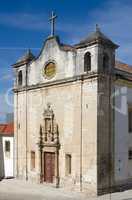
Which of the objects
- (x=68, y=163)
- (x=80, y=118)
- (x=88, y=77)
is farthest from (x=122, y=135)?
(x=88, y=77)

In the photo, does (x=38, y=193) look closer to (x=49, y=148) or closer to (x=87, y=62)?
(x=49, y=148)

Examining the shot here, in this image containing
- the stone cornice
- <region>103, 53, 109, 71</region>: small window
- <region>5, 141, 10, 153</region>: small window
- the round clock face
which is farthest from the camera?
<region>5, 141, 10, 153</region>: small window

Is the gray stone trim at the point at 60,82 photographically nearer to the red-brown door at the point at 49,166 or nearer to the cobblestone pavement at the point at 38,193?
the red-brown door at the point at 49,166

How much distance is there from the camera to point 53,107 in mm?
24672

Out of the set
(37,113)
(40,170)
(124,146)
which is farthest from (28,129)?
(124,146)

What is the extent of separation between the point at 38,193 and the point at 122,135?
6.39 m

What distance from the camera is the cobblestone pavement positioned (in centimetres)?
2100

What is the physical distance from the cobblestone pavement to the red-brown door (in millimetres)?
662

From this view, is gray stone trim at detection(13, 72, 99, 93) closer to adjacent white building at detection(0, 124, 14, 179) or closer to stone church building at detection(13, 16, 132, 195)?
stone church building at detection(13, 16, 132, 195)

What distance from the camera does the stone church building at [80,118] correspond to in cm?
2153

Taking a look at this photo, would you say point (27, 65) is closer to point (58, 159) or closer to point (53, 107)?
point (53, 107)

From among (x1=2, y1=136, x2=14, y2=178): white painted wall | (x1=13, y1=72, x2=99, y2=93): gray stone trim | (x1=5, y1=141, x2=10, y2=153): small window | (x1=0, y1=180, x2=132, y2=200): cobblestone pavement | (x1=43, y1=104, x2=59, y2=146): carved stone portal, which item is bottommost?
(x1=0, y1=180, x2=132, y2=200): cobblestone pavement

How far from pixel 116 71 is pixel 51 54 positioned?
493cm

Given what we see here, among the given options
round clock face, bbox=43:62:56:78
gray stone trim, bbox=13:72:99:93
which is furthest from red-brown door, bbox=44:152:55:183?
A: round clock face, bbox=43:62:56:78
